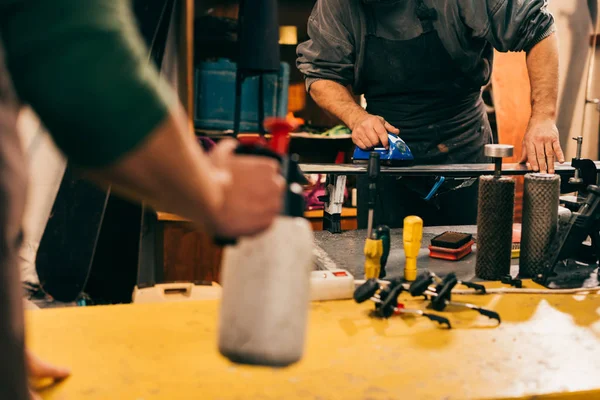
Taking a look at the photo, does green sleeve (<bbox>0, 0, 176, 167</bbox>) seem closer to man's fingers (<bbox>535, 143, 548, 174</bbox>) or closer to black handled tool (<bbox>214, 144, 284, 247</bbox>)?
black handled tool (<bbox>214, 144, 284, 247</bbox>)

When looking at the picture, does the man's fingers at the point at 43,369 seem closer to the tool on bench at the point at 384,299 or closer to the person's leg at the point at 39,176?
the tool on bench at the point at 384,299

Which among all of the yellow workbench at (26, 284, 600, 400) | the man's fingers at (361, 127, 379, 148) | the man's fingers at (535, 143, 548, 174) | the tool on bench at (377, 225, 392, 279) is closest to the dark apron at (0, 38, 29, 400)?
the yellow workbench at (26, 284, 600, 400)

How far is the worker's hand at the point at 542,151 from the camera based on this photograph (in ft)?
6.75

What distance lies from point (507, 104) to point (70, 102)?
3.87m

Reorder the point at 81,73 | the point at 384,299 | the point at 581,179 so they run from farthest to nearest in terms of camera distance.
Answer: the point at 581,179 < the point at 384,299 < the point at 81,73

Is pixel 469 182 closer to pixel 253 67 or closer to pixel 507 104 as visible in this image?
pixel 253 67

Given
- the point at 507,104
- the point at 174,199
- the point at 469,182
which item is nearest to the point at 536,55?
the point at 469,182

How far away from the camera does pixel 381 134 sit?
2.18m

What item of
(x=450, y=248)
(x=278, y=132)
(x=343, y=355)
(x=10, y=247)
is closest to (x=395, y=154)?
(x=450, y=248)

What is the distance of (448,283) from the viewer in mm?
1414

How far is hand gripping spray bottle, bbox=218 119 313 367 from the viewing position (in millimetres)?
770

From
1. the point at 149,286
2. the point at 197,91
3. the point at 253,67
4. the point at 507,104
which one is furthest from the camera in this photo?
the point at 507,104

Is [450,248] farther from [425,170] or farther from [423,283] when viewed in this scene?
[423,283]

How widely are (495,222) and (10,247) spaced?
1254 mm
